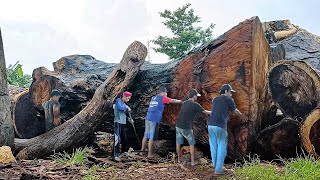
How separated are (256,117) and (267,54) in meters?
1.17

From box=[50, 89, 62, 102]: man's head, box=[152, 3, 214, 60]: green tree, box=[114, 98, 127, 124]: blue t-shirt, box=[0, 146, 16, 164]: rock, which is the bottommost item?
box=[0, 146, 16, 164]: rock

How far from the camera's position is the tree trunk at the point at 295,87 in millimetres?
5871

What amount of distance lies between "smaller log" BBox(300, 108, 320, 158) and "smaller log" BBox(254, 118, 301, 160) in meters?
0.23

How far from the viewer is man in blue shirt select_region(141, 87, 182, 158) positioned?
705 cm

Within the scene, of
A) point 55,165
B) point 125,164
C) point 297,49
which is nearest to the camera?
point 55,165

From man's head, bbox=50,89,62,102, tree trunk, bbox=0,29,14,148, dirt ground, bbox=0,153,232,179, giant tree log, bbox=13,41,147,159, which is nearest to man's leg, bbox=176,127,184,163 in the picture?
dirt ground, bbox=0,153,232,179

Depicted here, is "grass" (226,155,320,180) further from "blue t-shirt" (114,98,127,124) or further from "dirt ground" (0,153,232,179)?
"blue t-shirt" (114,98,127,124)

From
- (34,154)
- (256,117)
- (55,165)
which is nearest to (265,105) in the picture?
(256,117)

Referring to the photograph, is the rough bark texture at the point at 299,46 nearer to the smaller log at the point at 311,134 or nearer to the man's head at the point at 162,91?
the smaller log at the point at 311,134

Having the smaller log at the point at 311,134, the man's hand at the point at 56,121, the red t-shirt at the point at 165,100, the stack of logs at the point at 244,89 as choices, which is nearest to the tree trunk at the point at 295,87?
the stack of logs at the point at 244,89

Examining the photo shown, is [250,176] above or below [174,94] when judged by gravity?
below

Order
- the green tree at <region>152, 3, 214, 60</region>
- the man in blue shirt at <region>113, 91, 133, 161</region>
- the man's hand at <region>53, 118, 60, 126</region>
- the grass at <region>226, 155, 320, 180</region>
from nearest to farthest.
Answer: the grass at <region>226, 155, 320, 180</region>, the man in blue shirt at <region>113, 91, 133, 161</region>, the man's hand at <region>53, 118, 60, 126</region>, the green tree at <region>152, 3, 214, 60</region>

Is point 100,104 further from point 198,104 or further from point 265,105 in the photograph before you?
point 265,105

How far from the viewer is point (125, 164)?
6652mm
